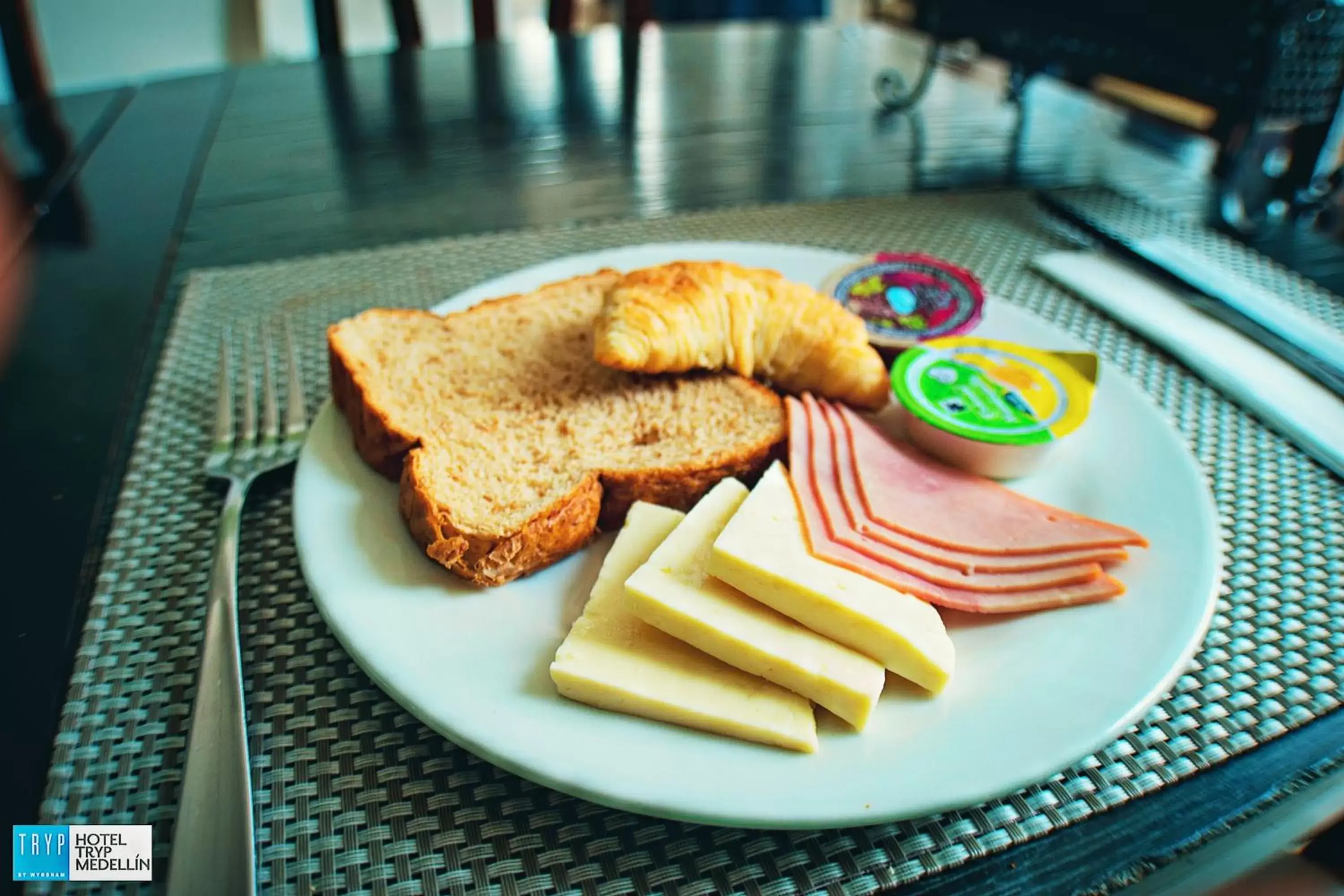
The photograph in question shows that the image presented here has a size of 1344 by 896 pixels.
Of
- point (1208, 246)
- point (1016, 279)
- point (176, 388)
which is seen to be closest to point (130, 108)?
point (176, 388)

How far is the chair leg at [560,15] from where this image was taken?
11.4 feet

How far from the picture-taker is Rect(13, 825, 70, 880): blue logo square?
736 mm

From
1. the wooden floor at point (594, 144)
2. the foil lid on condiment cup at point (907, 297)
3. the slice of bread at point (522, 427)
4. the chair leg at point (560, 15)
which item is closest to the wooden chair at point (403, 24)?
the chair leg at point (560, 15)

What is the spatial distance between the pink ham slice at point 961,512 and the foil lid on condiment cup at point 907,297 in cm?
31

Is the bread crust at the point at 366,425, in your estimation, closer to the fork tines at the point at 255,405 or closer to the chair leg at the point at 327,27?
the fork tines at the point at 255,405

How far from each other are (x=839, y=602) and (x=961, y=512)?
0.29 metres

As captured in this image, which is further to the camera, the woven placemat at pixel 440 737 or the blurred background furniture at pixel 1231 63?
the blurred background furniture at pixel 1231 63

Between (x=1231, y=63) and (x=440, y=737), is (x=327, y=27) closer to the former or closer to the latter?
(x=1231, y=63)

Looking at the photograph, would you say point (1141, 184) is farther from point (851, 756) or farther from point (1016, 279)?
point (851, 756)

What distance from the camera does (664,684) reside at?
0.83m

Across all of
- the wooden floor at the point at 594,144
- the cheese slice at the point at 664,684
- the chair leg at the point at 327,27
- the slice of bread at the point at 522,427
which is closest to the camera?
the cheese slice at the point at 664,684

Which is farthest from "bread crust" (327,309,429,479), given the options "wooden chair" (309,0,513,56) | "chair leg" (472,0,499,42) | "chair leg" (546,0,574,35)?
"chair leg" (546,0,574,35)

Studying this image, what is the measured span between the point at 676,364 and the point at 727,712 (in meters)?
0.60

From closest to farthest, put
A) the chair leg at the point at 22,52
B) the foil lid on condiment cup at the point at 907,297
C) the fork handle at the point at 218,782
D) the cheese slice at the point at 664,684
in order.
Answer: the fork handle at the point at 218,782, the cheese slice at the point at 664,684, the foil lid on condiment cup at the point at 907,297, the chair leg at the point at 22,52
